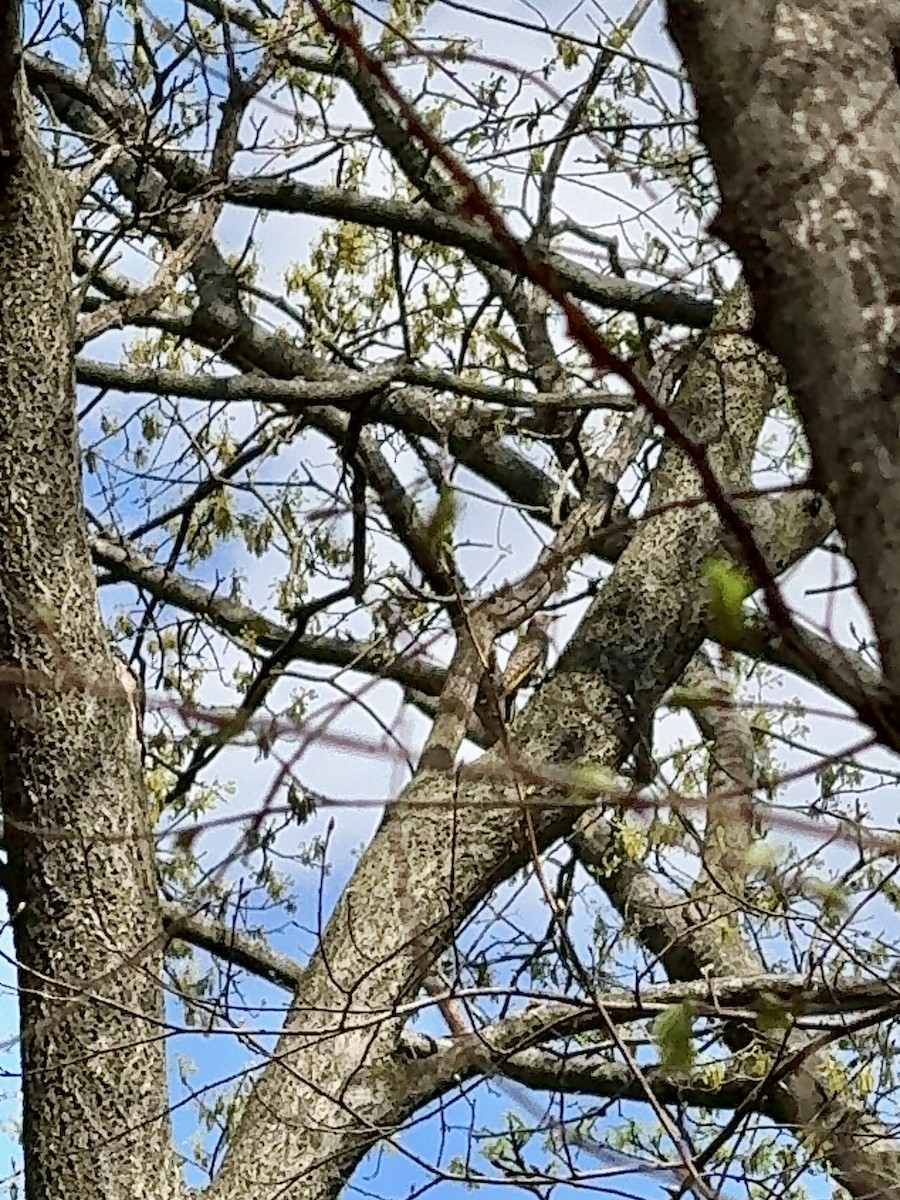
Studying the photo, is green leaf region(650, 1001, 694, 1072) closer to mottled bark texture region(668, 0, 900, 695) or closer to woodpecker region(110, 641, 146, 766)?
mottled bark texture region(668, 0, 900, 695)

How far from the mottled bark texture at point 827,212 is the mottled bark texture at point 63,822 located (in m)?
1.79

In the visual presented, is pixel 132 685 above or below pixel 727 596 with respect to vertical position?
above

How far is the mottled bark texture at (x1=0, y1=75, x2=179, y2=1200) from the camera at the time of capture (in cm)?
238

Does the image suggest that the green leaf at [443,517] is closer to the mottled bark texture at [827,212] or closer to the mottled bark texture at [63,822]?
the mottled bark texture at [827,212]

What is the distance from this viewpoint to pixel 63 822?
96.5 inches

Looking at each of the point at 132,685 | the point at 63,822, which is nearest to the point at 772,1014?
the point at 63,822

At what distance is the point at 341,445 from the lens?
3.60m

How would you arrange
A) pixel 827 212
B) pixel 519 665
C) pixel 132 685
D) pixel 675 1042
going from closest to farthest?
pixel 827 212 → pixel 675 1042 → pixel 132 685 → pixel 519 665

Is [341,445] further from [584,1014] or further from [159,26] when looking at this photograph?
[584,1014]

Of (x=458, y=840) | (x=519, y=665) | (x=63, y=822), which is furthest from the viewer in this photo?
(x=519, y=665)

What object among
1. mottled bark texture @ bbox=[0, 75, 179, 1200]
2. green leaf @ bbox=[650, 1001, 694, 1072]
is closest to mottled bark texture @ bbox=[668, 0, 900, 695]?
green leaf @ bbox=[650, 1001, 694, 1072]

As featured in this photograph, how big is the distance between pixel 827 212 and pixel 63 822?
2008 mm

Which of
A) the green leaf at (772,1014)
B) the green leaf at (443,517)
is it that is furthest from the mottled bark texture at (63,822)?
the green leaf at (443,517)

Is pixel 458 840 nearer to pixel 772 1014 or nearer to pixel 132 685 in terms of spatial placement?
pixel 132 685
